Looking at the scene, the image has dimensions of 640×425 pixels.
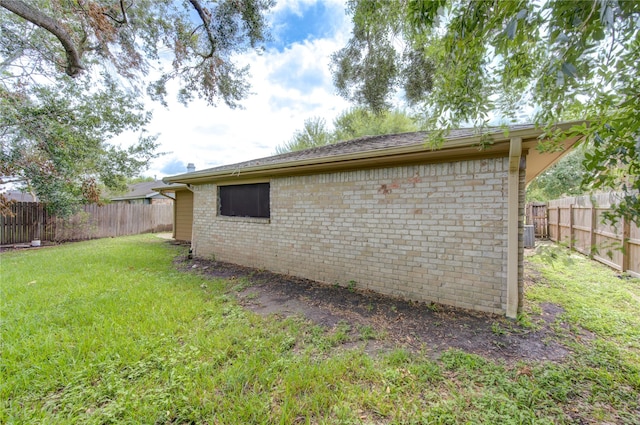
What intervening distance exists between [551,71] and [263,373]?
10.7ft

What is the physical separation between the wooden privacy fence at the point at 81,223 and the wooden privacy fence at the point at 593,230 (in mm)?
16980

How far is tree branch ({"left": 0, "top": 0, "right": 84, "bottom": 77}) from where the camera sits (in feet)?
14.8

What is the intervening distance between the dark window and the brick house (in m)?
0.05

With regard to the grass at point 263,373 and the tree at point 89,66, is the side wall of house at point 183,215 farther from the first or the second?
the grass at point 263,373

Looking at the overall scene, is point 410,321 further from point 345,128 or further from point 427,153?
point 345,128

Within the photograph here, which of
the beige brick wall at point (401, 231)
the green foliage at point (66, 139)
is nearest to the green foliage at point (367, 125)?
the beige brick wall at point (401, 231)

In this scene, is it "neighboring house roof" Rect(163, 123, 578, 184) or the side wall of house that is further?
the side wall of house

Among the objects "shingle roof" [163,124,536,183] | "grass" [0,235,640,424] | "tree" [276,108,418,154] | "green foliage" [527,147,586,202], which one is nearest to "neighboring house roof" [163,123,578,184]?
"shingle roof" [163,124,536,183]

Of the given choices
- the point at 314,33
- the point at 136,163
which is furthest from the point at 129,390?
the point at 136,163

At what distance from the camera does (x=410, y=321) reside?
12.0 feet

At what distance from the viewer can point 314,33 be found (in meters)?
8.38

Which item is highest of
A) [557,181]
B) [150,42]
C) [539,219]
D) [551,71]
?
[150,42]

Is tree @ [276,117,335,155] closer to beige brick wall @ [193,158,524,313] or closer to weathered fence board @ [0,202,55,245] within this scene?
weathered fence board @ [0,202,55,245]

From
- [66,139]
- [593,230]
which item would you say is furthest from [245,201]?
[593,230]
